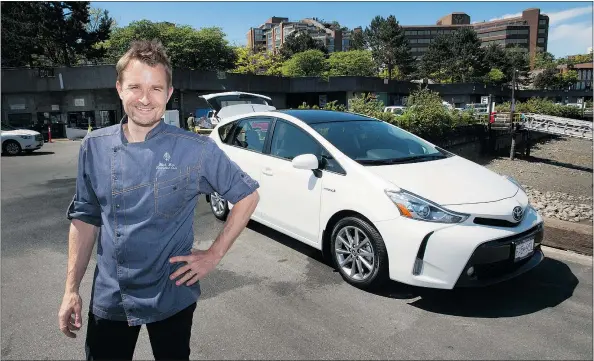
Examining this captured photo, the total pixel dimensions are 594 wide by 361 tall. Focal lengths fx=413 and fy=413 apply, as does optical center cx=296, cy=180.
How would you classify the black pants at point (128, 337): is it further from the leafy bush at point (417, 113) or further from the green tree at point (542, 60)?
the green tree at point (542, 60)

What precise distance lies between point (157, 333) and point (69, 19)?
44525 mm

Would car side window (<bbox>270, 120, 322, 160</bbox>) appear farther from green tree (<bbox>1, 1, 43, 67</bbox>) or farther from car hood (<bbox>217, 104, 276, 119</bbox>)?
green tree (<bbox>1, 1, 43, 67</bbox>)

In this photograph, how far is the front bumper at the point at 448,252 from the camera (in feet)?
11.1

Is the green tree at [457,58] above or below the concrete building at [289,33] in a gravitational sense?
below

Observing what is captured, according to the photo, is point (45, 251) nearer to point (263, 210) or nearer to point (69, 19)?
point (263, 210)

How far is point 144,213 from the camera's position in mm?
1729

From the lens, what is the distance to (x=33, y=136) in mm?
15898

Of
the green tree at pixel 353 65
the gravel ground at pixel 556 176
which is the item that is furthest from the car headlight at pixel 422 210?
the green tree at pixel 353 65

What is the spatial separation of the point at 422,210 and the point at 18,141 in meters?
16.6

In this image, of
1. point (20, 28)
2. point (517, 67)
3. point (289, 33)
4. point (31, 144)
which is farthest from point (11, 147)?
point (289, 33)

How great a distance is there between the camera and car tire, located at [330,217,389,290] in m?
3.72

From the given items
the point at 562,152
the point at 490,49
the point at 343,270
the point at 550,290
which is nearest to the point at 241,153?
the point at 343,270

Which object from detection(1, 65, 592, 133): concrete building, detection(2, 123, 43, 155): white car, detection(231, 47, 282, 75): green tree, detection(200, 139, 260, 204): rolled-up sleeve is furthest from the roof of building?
detection(231, 47, 282, 75): green tree

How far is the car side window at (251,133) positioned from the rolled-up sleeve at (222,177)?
3.33 meters
